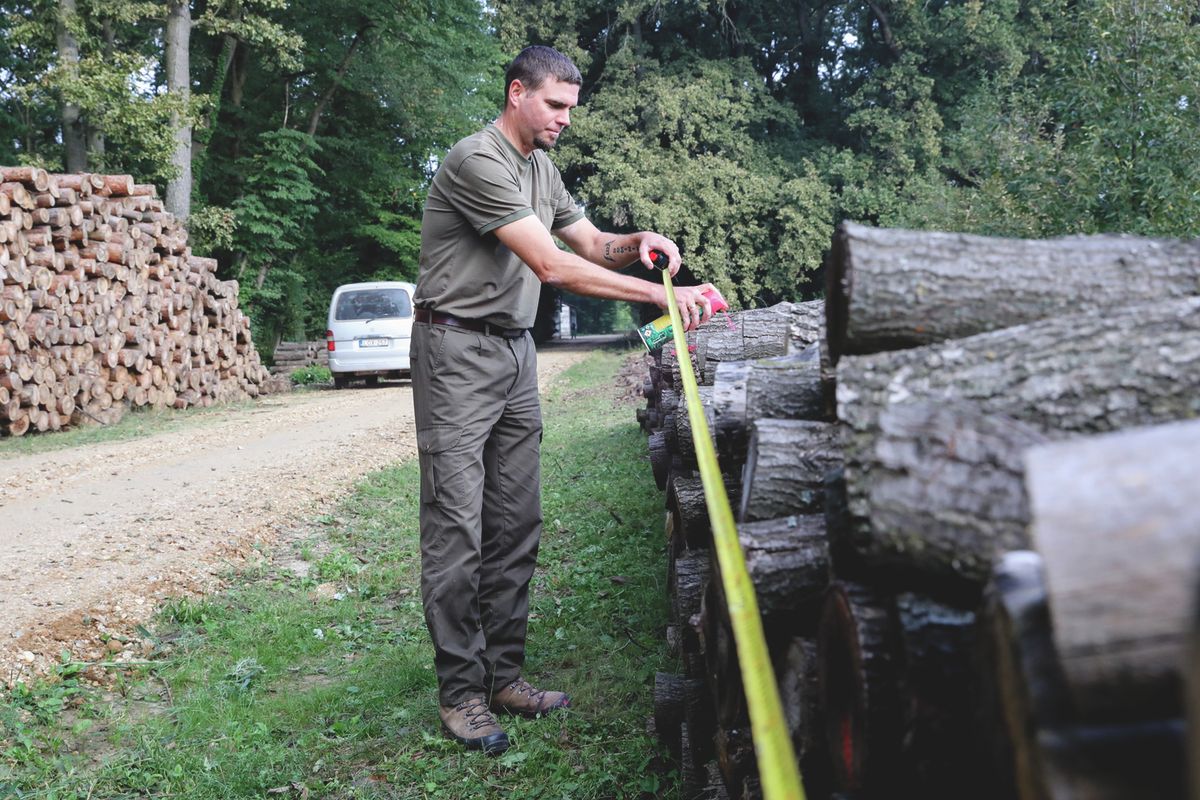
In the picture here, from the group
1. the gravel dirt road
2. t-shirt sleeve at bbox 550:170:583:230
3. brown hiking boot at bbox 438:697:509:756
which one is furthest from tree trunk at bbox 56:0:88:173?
brown hiking boot at bbox 438:697:509:756

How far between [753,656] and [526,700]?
221 centimetres

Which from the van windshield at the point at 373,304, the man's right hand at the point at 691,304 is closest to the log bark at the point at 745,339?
the man's right hand at the point at 691,304

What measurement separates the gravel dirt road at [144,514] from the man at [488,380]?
5.97ft

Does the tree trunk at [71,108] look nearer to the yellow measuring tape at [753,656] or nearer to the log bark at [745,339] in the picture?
the log bark at [745,339]

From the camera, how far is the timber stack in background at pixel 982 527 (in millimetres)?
885

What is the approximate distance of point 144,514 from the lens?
655 cm

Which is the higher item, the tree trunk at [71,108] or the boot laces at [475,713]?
the tree trunk at [71,108]

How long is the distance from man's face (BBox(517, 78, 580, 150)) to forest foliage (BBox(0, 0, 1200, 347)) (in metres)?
14.4

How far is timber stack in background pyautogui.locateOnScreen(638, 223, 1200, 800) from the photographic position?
885 millimetres

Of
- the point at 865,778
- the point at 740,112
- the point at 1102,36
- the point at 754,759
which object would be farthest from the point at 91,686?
the point at 740,112

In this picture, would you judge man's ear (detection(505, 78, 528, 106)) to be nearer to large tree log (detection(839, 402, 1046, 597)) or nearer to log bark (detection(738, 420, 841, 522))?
log bark (detection(738, 420, 841, 522))

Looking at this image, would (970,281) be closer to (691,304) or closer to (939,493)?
(939,493)

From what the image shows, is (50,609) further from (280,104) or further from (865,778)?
(280,104)

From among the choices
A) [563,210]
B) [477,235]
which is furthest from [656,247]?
[477,235]
